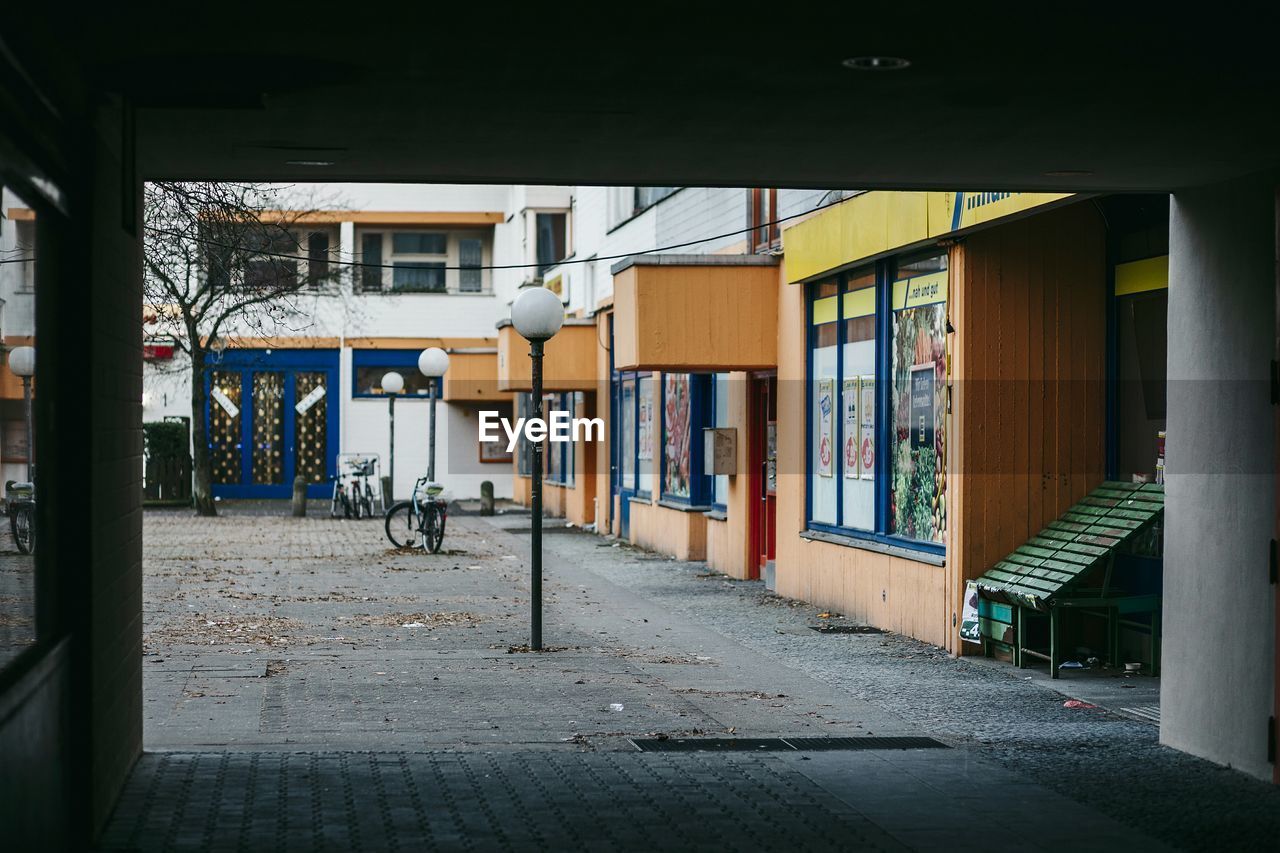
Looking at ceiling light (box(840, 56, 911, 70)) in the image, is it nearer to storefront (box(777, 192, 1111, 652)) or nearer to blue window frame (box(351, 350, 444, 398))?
storefront (box(777, 192, 1111, 652))

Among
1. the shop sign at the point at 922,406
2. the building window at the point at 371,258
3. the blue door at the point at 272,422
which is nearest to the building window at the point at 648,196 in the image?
the shop sign at the point at 922,406

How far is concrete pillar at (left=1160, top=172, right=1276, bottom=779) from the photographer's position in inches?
322

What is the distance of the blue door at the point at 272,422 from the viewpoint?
130ft

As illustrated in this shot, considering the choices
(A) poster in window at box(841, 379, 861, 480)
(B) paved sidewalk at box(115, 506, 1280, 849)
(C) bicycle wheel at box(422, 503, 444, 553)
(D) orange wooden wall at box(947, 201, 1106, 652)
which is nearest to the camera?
(B) paved sidewalk at box(115, 506, 1280, 849)

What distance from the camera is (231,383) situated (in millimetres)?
39969

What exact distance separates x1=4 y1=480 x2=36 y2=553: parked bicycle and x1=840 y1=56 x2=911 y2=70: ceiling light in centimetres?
319

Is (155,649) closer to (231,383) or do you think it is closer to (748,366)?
(748,366)

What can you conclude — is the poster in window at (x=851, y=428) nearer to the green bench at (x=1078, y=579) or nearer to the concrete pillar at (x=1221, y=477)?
the green bench at (x=1078, y=579)

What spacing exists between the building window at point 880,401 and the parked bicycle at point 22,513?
815 cm

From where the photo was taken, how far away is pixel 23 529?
19.0ft

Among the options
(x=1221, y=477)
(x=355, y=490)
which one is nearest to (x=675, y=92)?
(x=1221, y=477)

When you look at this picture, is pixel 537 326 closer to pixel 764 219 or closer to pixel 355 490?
pixel 764 219

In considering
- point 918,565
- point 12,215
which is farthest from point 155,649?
point 12,215

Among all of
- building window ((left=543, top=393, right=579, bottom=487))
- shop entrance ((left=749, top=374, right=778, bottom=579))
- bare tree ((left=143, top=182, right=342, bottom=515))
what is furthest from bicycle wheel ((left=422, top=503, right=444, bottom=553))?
building window ((left=543, top=393, right=579, bottom=487))
